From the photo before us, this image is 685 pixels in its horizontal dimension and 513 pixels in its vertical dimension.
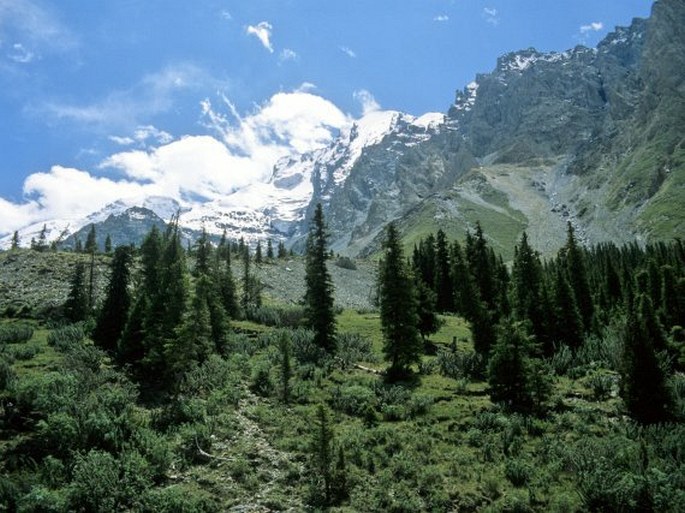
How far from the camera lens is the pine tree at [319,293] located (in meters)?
54.1

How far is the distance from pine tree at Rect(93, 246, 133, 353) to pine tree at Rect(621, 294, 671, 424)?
39402 millimetres

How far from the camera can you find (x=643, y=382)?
34688 millimetres

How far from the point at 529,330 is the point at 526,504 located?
34.8 m

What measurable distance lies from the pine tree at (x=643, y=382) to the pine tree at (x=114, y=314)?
1551 inches

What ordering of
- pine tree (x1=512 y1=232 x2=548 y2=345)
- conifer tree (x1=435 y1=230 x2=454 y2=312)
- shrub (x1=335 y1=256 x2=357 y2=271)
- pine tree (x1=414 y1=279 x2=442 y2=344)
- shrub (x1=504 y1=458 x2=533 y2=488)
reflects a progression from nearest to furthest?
shrub (x1=504 y1=458 x2=533 y2=488) → pine tree (x1=512 y1=232 x2=548 y2=345) → pine tree (x1=414 y1=279 x2=442 y2=344) → conifer tree (x1=435 y1=230 x2=454 y2=312) → shrub (x1=335 y1=256 x2=357 y2=271)

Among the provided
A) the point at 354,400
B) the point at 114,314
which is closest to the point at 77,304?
the point at 114,314

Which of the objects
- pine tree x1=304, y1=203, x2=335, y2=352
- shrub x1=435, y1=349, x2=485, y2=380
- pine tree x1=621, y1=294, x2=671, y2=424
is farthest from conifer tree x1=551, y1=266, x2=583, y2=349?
pine tree x1=304, y1=203, x2=335, y2=352

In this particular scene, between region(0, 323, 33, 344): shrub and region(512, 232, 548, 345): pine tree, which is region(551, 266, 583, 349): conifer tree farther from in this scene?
region(0, 323, 33, 344): shrub

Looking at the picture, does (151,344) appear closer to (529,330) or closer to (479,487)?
(479,487)

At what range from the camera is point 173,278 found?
49.2 metres

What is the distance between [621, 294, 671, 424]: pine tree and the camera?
111 feet

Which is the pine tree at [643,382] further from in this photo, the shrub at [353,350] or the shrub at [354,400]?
the shrub at [353,350]

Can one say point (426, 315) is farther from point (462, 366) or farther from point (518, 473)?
point (518, 473)

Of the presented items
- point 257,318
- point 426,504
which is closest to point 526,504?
point 426,504
